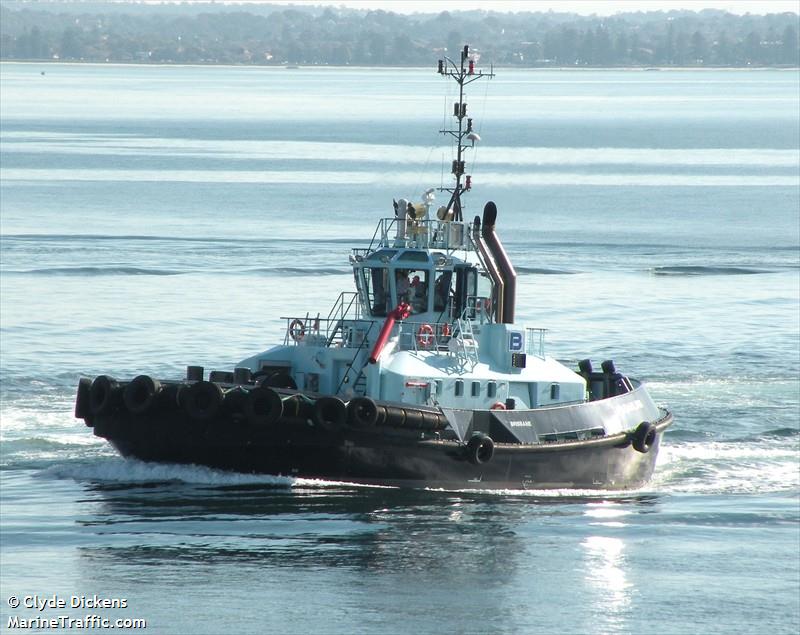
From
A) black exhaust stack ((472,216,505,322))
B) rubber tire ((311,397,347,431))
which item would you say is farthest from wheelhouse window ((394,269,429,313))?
rubber tire ((311,397,347,431))

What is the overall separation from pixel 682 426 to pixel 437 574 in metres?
10.8

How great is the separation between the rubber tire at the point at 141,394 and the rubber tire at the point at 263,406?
1.47 m

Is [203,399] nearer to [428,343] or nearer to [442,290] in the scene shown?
[428,343]

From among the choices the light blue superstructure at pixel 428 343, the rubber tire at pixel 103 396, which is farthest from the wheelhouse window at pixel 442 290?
the rubber tire at pixel 103 396

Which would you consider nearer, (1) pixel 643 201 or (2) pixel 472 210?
(2) pixel 472 210

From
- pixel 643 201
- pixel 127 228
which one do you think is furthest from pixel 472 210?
pixel 127 228

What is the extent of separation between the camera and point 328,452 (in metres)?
22.8

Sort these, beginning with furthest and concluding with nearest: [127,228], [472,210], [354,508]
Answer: [472,210], [127,228], [354,508]

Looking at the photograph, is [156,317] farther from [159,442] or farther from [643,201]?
[643,201]

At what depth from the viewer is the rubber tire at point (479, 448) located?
22938 millimetres

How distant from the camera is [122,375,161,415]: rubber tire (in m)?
22.9

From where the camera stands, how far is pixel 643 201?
236 ft

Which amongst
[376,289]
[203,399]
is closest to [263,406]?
[203,399]

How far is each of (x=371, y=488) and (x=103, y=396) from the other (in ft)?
13.8
